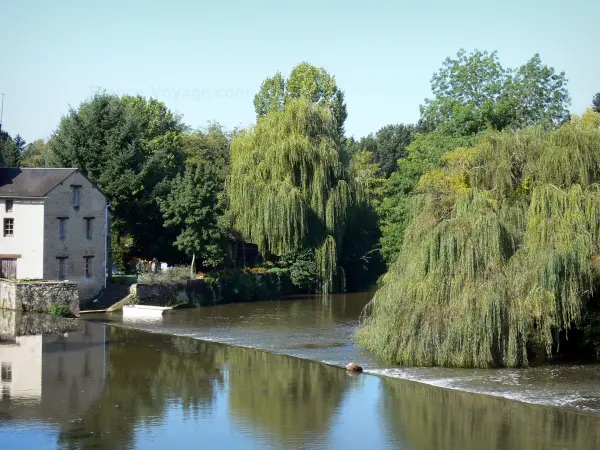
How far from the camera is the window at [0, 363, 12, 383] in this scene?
2545 centimetres

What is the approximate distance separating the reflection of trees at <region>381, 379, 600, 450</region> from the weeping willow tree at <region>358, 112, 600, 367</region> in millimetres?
2448

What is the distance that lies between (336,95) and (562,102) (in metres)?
24.8

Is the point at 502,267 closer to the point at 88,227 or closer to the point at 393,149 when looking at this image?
the point at 88,227

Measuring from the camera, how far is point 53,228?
1753 inches

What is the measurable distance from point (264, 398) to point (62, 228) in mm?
25152

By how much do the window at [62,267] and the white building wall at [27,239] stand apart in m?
1.18

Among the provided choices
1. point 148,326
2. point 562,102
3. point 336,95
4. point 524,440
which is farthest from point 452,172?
point 336,95

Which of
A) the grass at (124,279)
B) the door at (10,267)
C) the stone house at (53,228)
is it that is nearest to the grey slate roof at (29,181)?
the stone house at (53,228)

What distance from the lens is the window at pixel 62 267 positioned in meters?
44.7

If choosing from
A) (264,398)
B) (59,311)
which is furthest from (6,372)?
(59,311)

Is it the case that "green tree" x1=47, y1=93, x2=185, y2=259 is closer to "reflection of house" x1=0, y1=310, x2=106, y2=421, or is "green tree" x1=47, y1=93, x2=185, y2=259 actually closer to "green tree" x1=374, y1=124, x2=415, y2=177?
"reflection of house" x1=0, y1=310, x2=106, y2=421

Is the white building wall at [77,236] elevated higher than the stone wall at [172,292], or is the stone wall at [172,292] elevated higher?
the white building wall at [77,236]

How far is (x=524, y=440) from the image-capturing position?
1930 centimetres

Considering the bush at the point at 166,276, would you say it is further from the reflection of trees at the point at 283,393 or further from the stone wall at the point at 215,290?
the reflection of trees at the point at 283,393
